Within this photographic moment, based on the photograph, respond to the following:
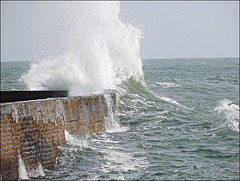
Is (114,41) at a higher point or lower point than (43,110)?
higher

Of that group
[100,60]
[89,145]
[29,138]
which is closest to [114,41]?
[100,60]

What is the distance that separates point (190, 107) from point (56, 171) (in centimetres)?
987

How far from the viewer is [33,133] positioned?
7.67m

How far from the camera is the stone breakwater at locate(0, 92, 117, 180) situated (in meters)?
7.01

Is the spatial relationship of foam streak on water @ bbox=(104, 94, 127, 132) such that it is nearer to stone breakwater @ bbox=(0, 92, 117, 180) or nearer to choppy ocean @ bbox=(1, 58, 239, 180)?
choppy ocean @ bbox=(1, 58, 239, 180)

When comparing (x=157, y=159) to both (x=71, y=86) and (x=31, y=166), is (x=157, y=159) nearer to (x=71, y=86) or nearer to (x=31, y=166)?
(x=31, y=166)

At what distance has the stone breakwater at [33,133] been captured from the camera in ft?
23.0

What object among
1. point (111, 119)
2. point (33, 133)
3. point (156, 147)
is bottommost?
point (156, 147)

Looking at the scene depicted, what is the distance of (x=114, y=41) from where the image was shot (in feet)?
67.6

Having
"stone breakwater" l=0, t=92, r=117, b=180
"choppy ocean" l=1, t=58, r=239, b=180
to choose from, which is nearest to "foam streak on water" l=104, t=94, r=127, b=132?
"choppy ocean" l=1, t=58, r=239, b=180

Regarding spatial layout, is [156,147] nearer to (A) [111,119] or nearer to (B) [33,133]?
(A) [111,119]

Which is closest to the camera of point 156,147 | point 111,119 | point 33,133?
point 33,133

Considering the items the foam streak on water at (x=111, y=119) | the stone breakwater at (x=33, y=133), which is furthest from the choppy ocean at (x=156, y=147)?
the stone breakwater at (x=33, y=133)

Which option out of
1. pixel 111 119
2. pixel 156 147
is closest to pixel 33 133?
pixel 156 147
